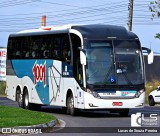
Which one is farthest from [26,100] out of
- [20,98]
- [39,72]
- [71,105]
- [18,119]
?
[18,119]

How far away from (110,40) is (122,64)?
42.6 inches

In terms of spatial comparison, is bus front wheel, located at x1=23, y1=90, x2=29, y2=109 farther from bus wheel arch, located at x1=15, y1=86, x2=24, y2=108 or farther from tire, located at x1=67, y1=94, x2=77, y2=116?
tire, located at x1=67, y1=94, x2=77, y2=116

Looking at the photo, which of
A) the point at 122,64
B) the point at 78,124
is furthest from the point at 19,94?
the point at 78,124

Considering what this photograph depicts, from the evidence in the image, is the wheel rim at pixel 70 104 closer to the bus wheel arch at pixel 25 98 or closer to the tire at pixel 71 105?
the tire at pixel 71 105

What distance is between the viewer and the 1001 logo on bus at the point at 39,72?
99.9ft

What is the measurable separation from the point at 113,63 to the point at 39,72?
207 inches

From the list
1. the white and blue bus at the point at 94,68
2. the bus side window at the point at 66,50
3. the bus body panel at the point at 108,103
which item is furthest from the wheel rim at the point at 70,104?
the bus side window at the point at 66,50

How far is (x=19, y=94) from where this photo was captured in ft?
110

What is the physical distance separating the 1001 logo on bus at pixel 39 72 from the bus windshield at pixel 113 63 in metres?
4.21

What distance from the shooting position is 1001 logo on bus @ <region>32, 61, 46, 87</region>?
30455 mm

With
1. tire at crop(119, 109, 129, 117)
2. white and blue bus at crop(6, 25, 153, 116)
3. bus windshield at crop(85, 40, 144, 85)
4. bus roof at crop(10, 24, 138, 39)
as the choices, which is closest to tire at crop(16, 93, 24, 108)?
white and blue bus at crop(6, 25, 153, 116)

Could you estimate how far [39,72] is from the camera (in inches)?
1216

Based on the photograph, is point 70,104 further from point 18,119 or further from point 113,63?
point 18,119

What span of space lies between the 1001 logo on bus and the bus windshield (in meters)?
4.21
